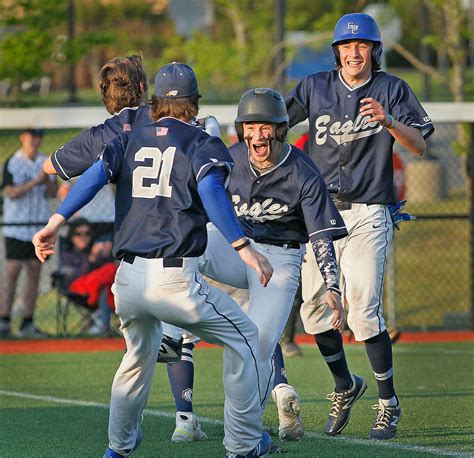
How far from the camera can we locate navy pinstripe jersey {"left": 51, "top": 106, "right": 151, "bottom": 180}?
6.32m

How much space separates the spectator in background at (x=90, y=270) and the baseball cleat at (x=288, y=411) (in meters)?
5.92

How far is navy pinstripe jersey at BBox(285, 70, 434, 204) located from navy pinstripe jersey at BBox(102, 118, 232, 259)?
1.65 m

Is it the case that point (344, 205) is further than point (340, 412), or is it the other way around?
point (344, 205)

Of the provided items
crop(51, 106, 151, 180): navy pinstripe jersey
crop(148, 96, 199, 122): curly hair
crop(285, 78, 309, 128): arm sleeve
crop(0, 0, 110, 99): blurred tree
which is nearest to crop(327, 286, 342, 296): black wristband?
crop(148, 96, 199, 122): curly hair

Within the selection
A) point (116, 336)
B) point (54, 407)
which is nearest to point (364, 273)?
point (54, 407)

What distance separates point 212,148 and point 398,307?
35.9ft

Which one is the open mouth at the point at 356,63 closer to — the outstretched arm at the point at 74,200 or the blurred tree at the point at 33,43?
the outstretched arm at the point at 74,200

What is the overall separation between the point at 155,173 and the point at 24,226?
7.57 m

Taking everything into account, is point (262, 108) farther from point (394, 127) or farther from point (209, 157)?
point (394, 127)

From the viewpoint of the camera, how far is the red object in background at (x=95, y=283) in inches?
490

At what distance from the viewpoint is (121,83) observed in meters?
6.53

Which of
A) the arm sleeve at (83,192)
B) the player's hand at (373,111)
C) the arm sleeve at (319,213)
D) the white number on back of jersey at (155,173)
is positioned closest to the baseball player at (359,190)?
the player's hand at (373,111)

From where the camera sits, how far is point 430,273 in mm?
17609

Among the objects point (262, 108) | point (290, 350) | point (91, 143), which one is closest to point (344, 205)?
point (262, 108)
